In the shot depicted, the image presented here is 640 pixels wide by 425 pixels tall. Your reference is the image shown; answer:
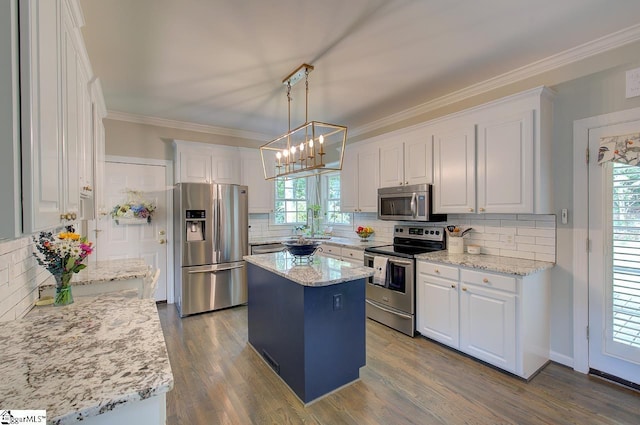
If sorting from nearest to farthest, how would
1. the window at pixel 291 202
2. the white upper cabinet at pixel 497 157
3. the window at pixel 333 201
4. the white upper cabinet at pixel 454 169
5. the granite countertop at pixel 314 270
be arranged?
the granite countertop at pixel 314 270, the white upper cabinet at pixel 497 157, the white upper cabinet at pixel 454 169, the window at pixel 333 201, the window at pixel 291 202

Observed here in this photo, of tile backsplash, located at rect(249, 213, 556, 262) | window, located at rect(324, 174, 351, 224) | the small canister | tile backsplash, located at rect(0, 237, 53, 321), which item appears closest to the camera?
tile backsplash, located at rect(0, 237, 53, 321)

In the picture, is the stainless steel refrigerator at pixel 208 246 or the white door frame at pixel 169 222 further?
the white door frame at pixel 169 222

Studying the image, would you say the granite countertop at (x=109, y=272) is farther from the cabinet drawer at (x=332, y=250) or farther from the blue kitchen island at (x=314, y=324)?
the cabinet drawer at (x=332, y=250)

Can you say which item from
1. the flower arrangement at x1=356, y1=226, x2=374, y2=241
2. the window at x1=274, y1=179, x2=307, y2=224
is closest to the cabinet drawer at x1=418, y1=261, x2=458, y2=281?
the flower arrangement at x1=356, y1=226, x2=374, y2=241

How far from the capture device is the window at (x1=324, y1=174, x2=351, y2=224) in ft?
17.1

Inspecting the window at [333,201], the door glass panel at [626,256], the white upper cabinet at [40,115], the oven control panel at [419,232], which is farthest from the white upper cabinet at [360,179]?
the white upper cabinet at [40,115]

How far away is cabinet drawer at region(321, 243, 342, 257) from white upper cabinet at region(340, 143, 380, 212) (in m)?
0.64

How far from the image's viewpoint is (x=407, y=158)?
358 cm

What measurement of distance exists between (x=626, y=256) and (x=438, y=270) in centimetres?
139

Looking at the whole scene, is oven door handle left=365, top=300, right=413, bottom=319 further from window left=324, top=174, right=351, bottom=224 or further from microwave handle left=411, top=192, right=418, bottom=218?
window left=324, top=174, right=351, bottom=224

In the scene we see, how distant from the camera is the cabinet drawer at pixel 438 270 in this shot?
9.10ft

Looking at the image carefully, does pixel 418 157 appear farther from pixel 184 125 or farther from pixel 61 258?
pixel 184 125

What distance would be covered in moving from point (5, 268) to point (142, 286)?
1028mm

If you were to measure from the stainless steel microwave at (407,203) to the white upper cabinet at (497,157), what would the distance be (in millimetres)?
131
